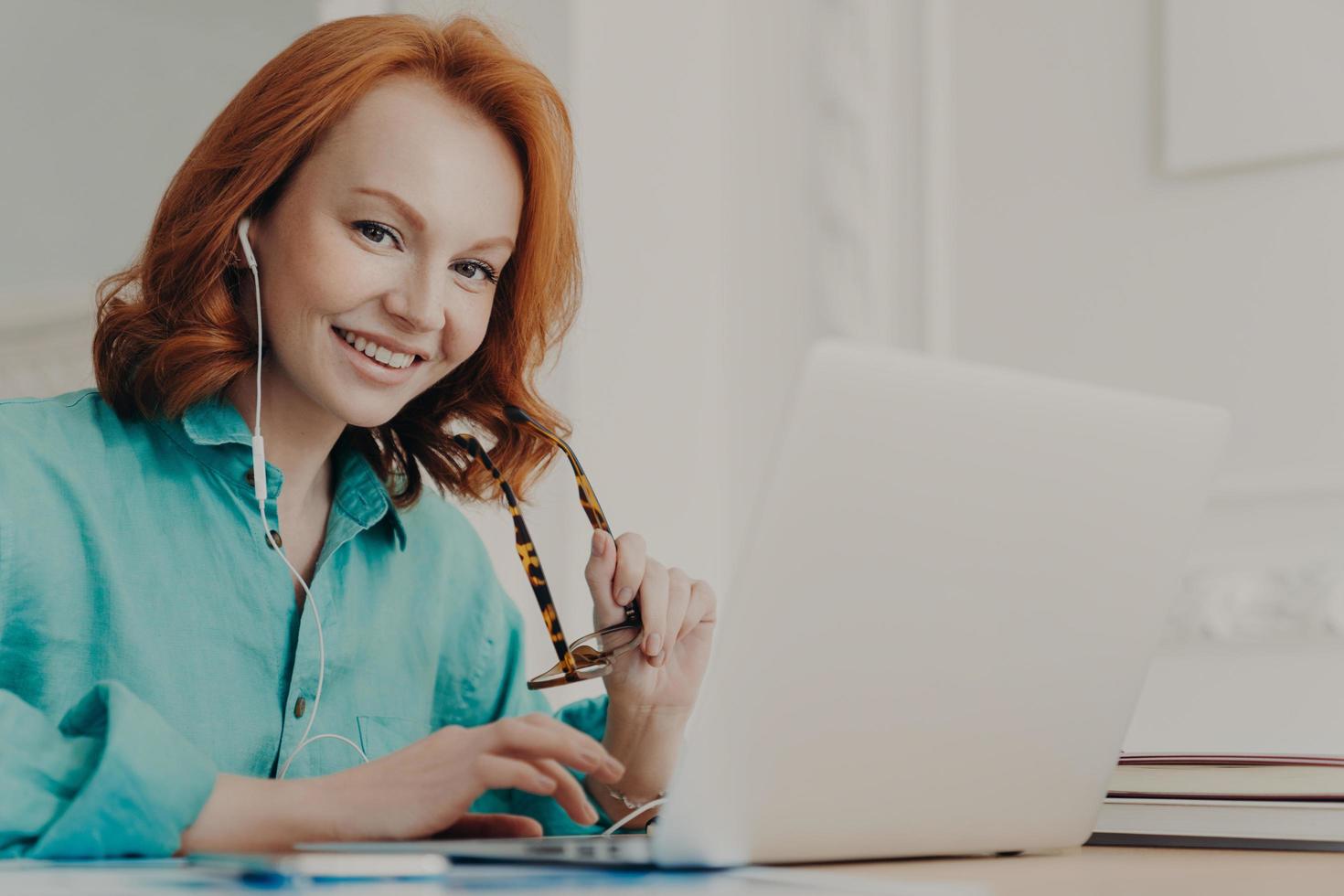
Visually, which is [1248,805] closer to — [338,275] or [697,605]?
[697,605]

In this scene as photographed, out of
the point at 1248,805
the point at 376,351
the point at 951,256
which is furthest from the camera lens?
the point at 951,256

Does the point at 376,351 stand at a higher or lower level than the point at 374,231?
lower

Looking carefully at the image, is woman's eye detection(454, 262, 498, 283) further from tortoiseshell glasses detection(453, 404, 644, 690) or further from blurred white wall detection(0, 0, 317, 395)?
blurred white wall detection(0, 0, 317, 395)

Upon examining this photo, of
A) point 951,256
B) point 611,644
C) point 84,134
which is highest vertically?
point 84,134

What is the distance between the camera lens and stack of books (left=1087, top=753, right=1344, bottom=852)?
0.78 m

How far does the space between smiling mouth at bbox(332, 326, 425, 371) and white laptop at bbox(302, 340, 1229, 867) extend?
58 centimetres

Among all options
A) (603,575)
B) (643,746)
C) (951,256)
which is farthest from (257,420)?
(951,256)

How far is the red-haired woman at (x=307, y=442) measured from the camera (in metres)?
1.12

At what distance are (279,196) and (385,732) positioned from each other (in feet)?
1.59

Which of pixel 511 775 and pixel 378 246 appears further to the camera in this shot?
pixel 378 246

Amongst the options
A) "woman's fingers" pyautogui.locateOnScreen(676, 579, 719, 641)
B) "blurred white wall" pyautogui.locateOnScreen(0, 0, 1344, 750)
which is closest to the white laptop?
"woman's fingers" pyautogui.locateOnScreen(676, 579, 719, 641)

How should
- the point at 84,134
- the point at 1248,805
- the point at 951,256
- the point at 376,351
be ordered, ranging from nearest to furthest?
the point at 1248,805 → the point at 376,351 → the point at 951,256 → the point at 84,134

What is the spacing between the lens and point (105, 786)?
27.9 inches

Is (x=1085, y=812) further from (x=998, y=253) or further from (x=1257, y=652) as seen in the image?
(x=998, y=253)
